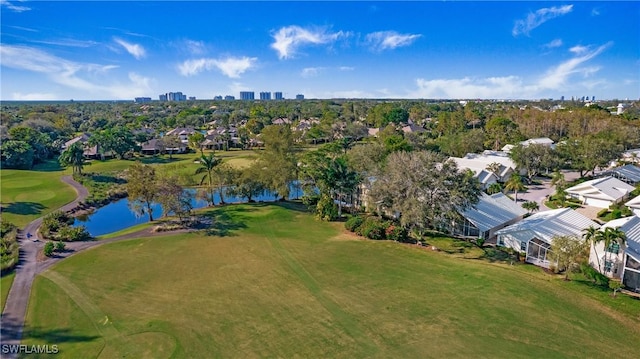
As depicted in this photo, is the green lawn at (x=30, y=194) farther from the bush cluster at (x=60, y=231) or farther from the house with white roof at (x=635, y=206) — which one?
the house with white roof at (x=635, y=206)

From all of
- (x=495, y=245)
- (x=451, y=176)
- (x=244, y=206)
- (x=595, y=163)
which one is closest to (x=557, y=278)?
(x=495, y=245)

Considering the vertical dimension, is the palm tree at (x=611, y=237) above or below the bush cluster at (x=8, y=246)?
above

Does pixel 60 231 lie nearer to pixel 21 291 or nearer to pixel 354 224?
pixel 21 291

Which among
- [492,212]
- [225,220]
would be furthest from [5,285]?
[492,212]

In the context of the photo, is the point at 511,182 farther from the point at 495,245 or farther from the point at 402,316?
the point at 402,316

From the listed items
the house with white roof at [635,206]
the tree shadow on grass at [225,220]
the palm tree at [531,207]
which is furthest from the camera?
the house with white roof at [635,206]

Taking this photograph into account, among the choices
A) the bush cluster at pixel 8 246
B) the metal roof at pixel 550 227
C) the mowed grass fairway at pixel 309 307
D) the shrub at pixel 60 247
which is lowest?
the mowed grass fairway at pixel 309 307

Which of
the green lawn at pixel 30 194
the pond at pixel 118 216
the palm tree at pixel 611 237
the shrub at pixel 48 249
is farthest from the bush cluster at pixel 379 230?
the green lawn at pixel 30 194
